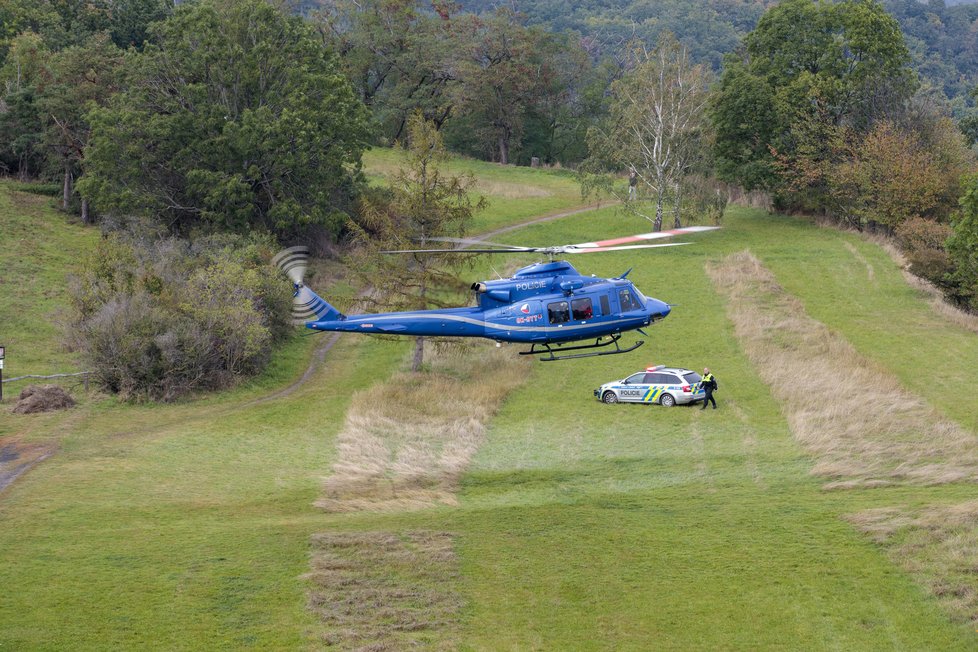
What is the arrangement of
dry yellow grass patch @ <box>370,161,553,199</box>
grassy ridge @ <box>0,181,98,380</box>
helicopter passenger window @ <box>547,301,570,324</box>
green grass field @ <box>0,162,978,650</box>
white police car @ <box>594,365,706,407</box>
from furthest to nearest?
A: dry yellow grass patch @ <box>370,161,553,199</box> → grassy ridge @ <box>0,181,98,380</box> → white police car @ <box>594,365,706,407</box> → helicopter passenger window @ <box>547,301,570,324</box> → green grass field @ <box>0,162,978,650</box>

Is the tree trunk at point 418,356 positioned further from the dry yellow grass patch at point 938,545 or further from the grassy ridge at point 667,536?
the dry yellow grass patch at point 938,545

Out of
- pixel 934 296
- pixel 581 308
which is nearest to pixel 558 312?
pixel 581 308

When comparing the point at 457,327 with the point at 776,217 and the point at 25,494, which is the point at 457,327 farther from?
the point at 776,217

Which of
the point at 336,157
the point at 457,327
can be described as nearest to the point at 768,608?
the point at 457,327

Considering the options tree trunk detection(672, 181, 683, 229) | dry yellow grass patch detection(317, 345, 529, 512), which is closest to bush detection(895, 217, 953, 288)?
tree trunk detection(672, 181, 683, 229)

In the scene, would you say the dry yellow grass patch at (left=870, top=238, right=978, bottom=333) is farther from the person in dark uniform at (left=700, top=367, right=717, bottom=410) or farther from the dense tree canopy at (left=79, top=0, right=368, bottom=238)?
the dense tree canopy at (left=79, top=0, right=368, bottom=238)
